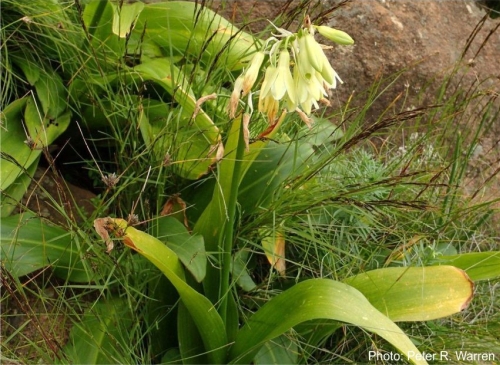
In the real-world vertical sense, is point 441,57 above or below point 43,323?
above

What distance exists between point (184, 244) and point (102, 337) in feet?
1.04

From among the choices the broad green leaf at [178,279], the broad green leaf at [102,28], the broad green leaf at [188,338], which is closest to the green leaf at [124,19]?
the broad green leaf at [102,28]

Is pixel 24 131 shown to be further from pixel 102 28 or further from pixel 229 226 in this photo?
pixel 229 226

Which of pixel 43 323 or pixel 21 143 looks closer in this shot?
pixel 43 323

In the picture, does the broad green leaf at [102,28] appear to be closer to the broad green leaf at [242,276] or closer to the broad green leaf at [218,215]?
the broad green leaf at [218,215]

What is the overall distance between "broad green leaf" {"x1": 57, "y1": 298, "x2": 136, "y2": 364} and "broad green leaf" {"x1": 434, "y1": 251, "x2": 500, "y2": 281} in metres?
0.86

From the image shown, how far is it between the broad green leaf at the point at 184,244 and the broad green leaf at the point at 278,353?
0.98 ft

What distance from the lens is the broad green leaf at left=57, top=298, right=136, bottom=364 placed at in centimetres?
171

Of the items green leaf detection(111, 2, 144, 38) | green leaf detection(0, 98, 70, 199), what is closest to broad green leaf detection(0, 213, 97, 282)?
green leaf detection(0, 98, 70, 199)

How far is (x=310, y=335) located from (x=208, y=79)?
79 cm

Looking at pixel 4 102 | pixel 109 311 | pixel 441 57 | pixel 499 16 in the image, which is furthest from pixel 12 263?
pixel 499 16

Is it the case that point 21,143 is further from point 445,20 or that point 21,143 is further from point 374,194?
point 445,20

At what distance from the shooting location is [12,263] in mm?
1777

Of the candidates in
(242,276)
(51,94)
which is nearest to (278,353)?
(242,276)
